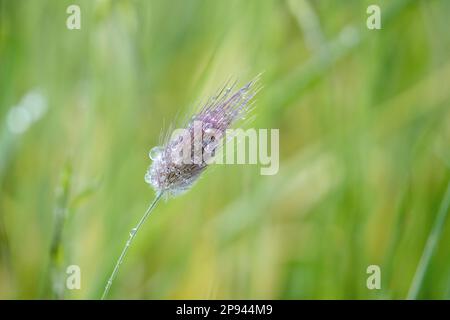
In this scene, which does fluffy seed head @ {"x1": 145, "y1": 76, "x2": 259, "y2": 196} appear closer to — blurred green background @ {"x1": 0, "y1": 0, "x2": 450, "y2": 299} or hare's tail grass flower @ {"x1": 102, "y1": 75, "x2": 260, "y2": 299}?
hare's tail grass flower @ {"x1": 102, "y1": 75, "x2": 260, "y2": 299}

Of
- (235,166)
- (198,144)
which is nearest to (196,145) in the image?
(198,144)

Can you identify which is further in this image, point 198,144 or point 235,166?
point 235,166

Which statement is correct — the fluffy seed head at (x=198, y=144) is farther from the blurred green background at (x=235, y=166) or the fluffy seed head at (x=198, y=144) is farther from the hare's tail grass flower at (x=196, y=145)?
the blurred green background at (x=235, y=166)

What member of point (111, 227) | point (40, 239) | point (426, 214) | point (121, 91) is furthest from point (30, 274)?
point (426, 214)

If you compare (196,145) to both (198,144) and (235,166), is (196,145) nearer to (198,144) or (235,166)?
(198,144)

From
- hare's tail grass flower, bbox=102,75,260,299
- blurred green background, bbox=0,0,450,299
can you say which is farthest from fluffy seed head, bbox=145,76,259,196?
blurred green background, bbox=0,0,450,299

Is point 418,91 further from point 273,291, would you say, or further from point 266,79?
point 273,291
